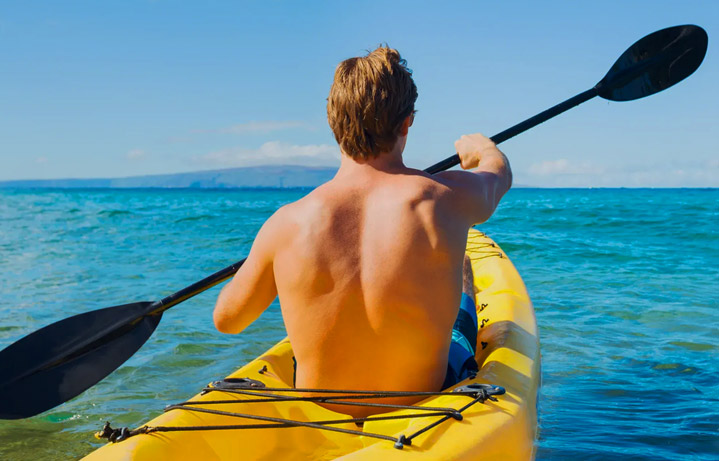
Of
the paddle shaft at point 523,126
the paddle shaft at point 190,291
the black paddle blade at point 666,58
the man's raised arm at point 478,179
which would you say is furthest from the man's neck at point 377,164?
the black paddle blade at point 666,58

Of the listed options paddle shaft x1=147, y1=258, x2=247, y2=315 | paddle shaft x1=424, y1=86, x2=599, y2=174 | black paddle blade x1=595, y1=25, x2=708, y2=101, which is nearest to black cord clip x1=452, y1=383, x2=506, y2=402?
paddle shaft x1=147, y1=258, x2=247, y2=315

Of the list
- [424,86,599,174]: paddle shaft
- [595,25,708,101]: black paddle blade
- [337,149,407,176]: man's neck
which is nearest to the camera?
[337,149,407,176]: man's neck

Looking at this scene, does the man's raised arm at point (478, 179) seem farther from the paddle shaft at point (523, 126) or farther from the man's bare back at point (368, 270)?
the paddle shaft at point (523, 126)

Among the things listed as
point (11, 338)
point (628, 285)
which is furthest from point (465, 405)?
point (628, 285)

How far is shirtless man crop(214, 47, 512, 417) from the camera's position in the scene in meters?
1.88

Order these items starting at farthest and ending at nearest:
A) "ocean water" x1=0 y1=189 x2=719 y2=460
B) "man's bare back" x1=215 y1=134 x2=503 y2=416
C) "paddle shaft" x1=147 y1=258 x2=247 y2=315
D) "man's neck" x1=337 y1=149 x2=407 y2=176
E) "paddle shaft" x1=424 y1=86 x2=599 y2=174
A: "ocean water" x1=0 y1=189 x2=719 y2=460, "paddle shaft" x1=424 y1=86 x2=599 y2=174, "paddle shaft" x1=147 y1=258 x2=247 y2=315, "man's neck" x1=337 y1=149 x2=407 y2=176, "man's bare back" x1=215 y1=134 x2=503 y2=416

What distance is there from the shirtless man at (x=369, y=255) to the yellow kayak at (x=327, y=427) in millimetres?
124

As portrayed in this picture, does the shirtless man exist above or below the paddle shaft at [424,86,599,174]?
below

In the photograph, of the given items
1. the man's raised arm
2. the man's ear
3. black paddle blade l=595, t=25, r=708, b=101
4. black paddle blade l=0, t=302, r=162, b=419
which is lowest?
black paddle blade l=0, t=302, r=162, b=419

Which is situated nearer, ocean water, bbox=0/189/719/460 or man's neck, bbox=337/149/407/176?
man's neck, bbox=337/149/407/176

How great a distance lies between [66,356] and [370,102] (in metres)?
2.10

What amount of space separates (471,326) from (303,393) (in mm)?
1119

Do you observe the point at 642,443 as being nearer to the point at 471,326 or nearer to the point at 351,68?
the point at 471,326

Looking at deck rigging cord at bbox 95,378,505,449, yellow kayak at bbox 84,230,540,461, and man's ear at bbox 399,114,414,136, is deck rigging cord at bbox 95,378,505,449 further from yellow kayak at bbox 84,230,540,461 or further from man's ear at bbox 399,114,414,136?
man's ear at bbox 399,114,414,136
